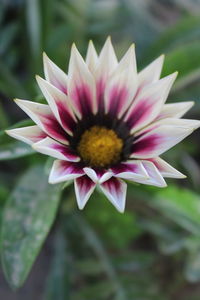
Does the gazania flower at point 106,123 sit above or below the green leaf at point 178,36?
above

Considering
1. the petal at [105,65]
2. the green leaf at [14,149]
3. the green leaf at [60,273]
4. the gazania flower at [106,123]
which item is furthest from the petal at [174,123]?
the green leaf at [60,273]

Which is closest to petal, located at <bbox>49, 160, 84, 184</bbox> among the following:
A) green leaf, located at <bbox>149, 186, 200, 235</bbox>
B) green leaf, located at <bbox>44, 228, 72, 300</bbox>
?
green leaf, located at <bbox>149, 186, 200, 235</bbox>

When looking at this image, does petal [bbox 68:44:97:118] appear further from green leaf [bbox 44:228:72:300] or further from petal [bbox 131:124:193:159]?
green leaf [bbox 44:228:72:300]

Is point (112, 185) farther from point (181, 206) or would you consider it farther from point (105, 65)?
point (181, 206)

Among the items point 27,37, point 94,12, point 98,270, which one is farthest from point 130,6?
point 98,270

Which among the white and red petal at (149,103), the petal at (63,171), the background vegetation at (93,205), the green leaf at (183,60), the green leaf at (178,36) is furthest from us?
the green leaf at (178,36)

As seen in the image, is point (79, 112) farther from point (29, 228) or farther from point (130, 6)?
point (130, 6)

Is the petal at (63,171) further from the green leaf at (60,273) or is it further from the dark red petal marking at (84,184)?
the green leaf at (60,273)
